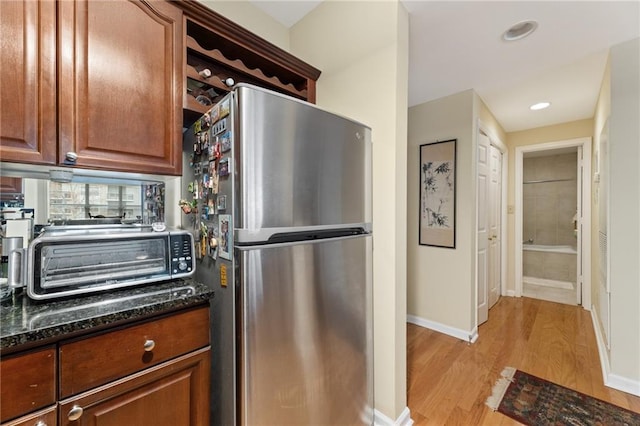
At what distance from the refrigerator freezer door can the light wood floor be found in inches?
56.4

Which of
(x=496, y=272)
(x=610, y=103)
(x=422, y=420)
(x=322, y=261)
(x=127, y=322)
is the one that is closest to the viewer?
(x=127, y=322)

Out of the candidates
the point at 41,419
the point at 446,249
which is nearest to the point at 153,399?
the point at 41,419

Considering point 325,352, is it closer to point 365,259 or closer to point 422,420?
point 365,259

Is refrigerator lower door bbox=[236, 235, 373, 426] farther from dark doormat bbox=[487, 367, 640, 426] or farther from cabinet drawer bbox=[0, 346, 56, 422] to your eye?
dark doormat bbox=[487, 367, 640, 426]

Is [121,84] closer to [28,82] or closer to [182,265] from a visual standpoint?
[28,82]

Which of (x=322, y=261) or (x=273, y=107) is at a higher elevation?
(x=273, y=107)

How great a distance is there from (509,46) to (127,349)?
2.79m

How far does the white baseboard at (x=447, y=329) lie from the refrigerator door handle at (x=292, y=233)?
2.00m

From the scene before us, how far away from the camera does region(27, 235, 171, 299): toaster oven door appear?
0.90 m

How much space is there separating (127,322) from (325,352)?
772mm

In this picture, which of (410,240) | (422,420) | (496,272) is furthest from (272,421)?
(496,272)

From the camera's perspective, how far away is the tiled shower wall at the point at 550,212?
15.7ft

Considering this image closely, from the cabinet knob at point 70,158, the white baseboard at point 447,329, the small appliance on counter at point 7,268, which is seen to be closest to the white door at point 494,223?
the white baseboard at point 447,329

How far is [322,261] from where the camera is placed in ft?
3.86
